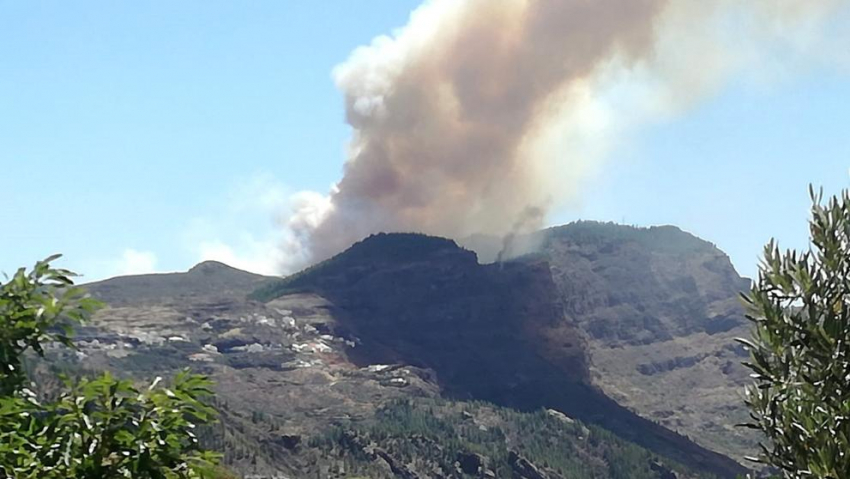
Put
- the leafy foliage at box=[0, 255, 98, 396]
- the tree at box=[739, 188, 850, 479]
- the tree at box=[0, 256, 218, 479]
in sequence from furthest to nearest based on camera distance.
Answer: the tree at box=[739, 188, 850, 479], the leafy foliage at box=[0, 255, 98, 396], the tree at box=[0, 256, 218, 479]

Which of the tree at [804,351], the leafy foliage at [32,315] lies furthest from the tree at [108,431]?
the tree at [804,351]

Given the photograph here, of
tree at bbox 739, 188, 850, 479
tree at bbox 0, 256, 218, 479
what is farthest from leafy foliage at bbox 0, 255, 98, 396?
tree at bbox 739, 188, 850, 479

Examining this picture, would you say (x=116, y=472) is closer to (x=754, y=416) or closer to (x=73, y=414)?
(x=73, y=414)

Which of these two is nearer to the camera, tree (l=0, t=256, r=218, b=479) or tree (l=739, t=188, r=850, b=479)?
tree (l=0, t=256, r=218, b=479)

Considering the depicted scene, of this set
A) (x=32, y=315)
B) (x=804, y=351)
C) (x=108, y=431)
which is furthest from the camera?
(x=804, y=351)

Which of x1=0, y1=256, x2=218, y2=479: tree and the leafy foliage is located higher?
the leafy foliage

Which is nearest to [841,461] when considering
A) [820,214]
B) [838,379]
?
[838,379]

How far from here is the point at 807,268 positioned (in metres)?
31.0

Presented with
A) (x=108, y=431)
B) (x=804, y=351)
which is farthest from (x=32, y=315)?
(x=804, y=351)

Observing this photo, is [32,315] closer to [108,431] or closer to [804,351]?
[108,431]

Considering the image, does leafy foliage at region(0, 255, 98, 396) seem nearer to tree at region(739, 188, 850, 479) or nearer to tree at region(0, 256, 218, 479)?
tree at region(0, 256, 218, 479)

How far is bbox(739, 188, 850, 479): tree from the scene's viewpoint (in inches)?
1156

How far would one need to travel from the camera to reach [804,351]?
30.9m

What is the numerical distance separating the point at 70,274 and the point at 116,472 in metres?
5.39
